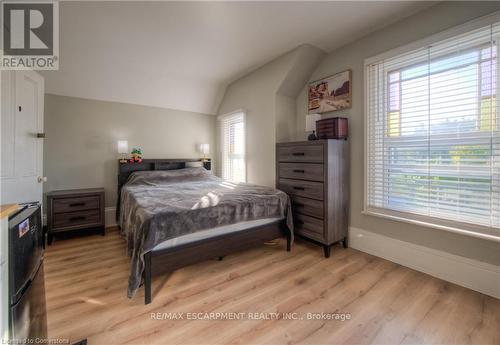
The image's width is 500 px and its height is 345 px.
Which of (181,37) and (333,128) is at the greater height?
(181,37)

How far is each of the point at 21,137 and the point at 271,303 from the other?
2.46 m

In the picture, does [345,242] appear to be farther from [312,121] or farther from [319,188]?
[312,121]

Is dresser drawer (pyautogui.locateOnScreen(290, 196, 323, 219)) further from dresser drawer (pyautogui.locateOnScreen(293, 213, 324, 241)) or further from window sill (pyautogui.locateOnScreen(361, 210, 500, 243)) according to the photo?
window sill (pyautogui.locateOnScreen(361, 210, 500, 243))

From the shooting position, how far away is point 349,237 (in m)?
2.59

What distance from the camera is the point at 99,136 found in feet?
11.0

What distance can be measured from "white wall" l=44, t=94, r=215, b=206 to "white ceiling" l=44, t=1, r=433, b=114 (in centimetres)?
21

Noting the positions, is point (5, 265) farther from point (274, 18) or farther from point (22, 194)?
point (274, 18)

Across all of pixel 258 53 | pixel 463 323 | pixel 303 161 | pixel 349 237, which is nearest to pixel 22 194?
pixel 303 161

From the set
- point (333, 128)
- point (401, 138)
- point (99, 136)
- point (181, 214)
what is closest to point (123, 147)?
point (99, 136)

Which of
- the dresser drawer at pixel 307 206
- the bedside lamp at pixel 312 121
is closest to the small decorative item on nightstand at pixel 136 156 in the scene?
the dresser drawer at pixel 307 206

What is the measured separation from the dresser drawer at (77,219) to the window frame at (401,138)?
349cm

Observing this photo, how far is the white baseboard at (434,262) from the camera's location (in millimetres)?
1688

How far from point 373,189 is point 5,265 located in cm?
279

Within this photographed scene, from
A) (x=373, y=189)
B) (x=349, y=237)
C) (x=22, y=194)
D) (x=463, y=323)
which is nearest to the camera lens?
(x=463, y=323)
